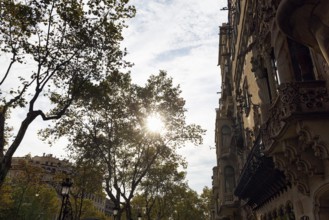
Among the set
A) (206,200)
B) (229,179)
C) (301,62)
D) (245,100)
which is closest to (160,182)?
(229,179)

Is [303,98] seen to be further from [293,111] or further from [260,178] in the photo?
[260,178]

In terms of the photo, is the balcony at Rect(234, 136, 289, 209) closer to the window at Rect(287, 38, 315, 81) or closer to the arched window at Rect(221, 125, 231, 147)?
the window at Rect(287, 38, 315, 81)

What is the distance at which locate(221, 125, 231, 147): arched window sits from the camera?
28500mm

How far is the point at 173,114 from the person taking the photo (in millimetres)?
25891

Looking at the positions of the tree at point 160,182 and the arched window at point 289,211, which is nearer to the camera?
the arched window at point 289,211

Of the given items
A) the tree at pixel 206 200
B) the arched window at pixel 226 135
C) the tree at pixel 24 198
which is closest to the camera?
the arched window at pixel 226 135

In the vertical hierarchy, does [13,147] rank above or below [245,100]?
below

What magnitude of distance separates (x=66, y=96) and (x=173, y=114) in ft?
37.3

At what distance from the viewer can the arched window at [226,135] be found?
28.5 meters

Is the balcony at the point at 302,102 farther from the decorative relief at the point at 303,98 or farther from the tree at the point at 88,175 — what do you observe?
the tree at the point at 88,175

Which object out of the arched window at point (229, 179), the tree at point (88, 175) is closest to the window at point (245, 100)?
the arched window at point (229, 179)

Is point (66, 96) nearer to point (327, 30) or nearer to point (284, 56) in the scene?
point (284, 56)

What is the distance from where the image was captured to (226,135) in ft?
94.4

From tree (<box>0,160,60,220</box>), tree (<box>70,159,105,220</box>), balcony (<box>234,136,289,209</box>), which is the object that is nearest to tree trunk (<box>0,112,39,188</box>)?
balcony (<box>234,136,289,209</box>)
